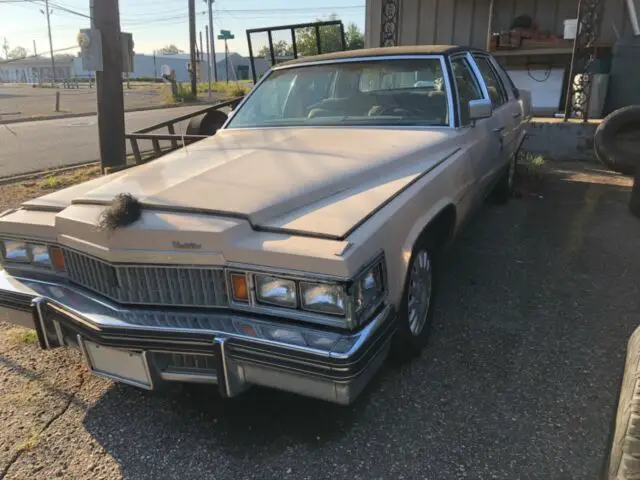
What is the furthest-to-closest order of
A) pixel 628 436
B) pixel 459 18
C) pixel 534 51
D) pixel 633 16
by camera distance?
pixel 459 18
pixel 534 51
pixel 633 16
pixel 628 436

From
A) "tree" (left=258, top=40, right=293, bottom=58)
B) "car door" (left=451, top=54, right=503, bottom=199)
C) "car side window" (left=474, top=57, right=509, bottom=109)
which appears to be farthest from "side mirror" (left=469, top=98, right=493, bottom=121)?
"tree" (left=258, top=40, right=293, bottom=58)

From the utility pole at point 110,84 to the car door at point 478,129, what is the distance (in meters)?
4.39

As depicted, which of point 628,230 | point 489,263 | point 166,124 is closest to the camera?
point 489,263

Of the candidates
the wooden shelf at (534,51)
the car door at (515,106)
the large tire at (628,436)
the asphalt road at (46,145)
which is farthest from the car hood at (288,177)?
the wooden shelf at (534,51)

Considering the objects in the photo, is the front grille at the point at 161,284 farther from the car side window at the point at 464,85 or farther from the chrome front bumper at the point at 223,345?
the car side window at the point at 464,85

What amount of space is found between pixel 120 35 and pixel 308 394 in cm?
606

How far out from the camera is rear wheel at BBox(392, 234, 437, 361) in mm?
2531

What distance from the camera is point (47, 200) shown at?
9.05 feet

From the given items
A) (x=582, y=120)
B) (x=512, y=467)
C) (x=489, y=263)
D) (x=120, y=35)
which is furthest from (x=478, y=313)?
(x=582, y=120)

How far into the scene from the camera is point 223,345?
2.01 m

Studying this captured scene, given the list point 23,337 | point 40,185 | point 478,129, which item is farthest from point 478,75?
point 40,185

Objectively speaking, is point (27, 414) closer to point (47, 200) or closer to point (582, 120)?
point (47, 200)

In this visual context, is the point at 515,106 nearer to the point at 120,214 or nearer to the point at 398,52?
the point at 398,52

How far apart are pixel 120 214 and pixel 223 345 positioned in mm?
704
